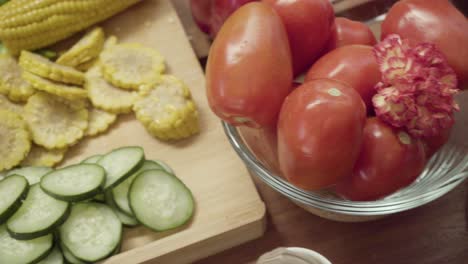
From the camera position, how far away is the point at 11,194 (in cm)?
88

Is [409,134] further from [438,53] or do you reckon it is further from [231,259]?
[231,259]

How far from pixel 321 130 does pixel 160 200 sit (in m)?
0.35

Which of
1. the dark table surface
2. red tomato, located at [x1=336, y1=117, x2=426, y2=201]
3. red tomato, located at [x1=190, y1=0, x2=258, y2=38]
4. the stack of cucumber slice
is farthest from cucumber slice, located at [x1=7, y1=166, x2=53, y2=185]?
red tomato, located at [x1=336, y1=117, x2=426, y2=201]

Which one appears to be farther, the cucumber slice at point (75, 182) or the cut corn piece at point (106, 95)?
the cut corn piece at point (106, 95)

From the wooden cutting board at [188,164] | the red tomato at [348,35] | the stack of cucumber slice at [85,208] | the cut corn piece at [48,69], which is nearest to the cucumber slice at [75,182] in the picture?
the stack of cucumber slice at [85,208]

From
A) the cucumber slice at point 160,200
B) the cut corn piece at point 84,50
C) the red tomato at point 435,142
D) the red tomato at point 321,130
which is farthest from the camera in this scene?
the cut corn piece at point 84,50

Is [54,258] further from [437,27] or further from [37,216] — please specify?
[437,27]

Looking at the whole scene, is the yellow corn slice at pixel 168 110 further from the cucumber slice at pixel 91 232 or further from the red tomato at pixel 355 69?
the red tomato at pixel 355 69

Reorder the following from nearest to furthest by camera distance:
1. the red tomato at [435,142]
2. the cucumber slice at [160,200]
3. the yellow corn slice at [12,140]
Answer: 1. the red tomato at [435,142]
2. the cucumber slice at [160,200]
3. the yellow corn slice at [12,140]

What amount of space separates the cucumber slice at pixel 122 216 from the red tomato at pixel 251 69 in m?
0.29

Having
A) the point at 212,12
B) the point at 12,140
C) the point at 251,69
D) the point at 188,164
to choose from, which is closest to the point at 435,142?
the point at 251,69

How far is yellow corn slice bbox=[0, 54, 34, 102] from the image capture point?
1059 mm

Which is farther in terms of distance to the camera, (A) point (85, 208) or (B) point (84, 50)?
(B) point (84, 50)

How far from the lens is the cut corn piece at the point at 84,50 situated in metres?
1.09
